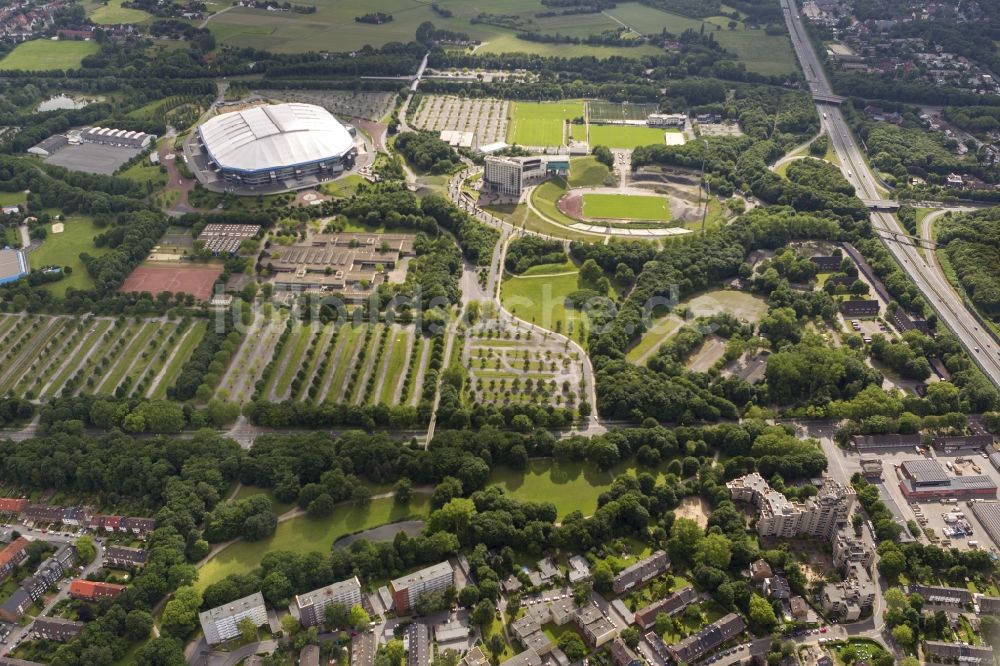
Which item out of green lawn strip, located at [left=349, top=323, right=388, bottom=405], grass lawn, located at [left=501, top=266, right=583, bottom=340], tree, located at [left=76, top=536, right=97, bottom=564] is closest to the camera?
tree, located at [left=76, top=536, right=97, bottom=564]

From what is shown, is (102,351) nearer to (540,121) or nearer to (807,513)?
(807,513)

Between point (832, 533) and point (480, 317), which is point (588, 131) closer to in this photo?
point (480, 317)

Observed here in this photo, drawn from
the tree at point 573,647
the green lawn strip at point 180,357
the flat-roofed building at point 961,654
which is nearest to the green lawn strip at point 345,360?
the green lawn strip at point 180,357

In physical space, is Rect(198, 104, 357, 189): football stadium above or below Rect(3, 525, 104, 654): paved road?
above

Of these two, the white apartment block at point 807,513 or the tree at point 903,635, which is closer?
the tree at point 903,635

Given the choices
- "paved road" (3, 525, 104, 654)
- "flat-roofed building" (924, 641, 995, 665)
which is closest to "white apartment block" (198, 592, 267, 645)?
"paved road" (3, 525, 104, 654)

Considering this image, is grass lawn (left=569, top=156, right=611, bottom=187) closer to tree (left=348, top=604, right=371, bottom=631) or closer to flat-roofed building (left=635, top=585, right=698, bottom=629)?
flat-roofed building (left=635, top=585, right=698, bottom=629)

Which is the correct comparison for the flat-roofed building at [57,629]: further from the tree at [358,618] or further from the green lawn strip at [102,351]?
the green lawn strip at [102,351]
